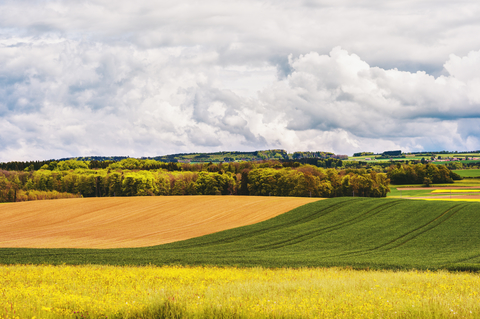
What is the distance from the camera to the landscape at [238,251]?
9.67 meters

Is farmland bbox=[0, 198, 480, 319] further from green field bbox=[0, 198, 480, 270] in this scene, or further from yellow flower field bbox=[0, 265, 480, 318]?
green field bbox=[0, 198, 480, 270]

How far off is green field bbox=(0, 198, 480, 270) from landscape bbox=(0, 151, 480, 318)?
0.57ft

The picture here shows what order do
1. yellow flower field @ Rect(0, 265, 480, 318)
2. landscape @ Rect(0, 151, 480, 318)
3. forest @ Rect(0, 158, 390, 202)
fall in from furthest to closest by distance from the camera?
forest @ Rect(0, 158, 390, 202) → landscape @ Rect(0, 151, 480, 318) → yellow flower field @ Rect(0, 265, 480, 318)

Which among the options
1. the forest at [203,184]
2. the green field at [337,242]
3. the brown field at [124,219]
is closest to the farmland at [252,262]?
the green field at [337,242]

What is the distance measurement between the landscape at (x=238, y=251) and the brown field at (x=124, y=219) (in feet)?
0.95

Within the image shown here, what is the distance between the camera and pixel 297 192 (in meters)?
105

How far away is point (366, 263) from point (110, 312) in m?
21.0

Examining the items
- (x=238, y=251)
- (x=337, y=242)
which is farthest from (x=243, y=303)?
(x=337, y=242)

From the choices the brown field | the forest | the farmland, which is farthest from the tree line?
the brown field

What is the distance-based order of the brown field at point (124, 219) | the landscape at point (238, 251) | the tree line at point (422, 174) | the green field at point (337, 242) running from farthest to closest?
1. the tree line at point (422, 174)
2. the brown field at point (124, 219)
3. the green field at point (337, 242)
4. the landscape at point (238, 251)

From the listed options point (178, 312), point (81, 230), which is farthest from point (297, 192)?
point (178, 312)

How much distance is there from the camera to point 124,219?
62.8 m

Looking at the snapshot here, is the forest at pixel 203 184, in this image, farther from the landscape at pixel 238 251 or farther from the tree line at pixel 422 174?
the tree line at pixel 422 174

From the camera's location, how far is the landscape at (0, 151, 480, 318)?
9.67 m
